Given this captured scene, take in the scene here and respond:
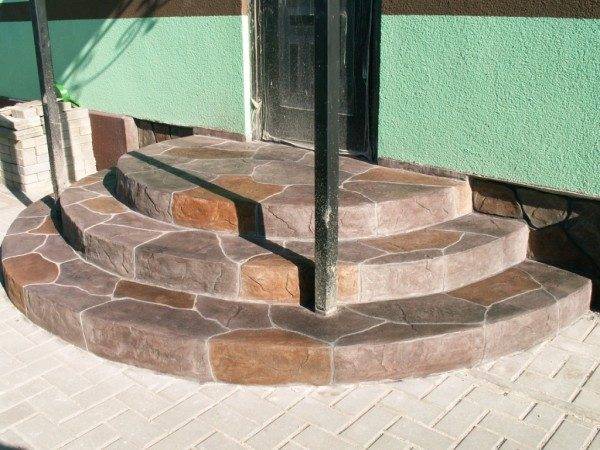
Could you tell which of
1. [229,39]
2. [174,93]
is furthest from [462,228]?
[174,93]

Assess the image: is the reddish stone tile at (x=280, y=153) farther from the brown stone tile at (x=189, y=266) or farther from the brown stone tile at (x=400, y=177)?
the brown stone tile at (x=189, y=266)

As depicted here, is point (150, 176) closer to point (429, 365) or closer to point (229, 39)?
point (229, 39)

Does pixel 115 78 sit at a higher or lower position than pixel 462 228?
higher

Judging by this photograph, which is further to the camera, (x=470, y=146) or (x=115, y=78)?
(x=115, y=78)

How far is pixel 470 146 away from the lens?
444 centimetres

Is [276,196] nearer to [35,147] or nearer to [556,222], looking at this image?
[556,222]

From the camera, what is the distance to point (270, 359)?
3318 millimetres

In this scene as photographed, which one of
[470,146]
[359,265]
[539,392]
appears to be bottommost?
[539,392]

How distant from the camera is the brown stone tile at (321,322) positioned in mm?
3421

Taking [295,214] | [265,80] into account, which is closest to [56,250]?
[295,214]

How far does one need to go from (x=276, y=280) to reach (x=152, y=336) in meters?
0.79

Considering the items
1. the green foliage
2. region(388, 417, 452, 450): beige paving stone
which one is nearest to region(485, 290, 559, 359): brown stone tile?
region(388, 417, 452, 450): beige paving stone

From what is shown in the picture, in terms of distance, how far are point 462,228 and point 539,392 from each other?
1349 mm

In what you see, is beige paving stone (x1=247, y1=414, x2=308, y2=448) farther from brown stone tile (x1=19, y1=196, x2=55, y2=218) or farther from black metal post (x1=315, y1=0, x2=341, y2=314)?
brown stone tile (x1=19, y1=196, x2=55, y2=218)
